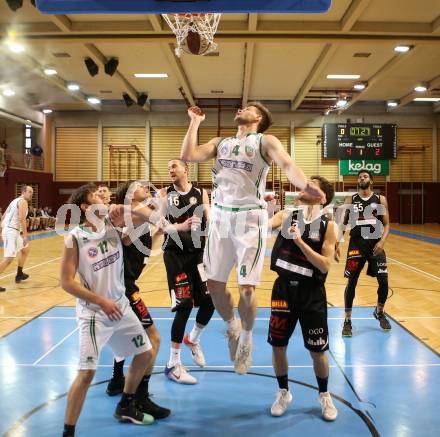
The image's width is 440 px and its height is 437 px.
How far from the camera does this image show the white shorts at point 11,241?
9.14 m

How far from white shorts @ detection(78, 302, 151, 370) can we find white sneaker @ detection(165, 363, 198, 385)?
3.57 ft

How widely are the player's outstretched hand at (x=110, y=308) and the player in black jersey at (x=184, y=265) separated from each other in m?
1.40

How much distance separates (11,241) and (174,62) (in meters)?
9.78

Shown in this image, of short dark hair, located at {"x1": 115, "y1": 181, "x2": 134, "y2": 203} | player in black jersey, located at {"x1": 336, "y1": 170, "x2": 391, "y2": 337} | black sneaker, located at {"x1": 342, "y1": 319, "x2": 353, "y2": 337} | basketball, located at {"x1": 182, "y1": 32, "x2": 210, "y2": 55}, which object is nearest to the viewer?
short dark hair, located at {"x1": 115, "y1": 181, "x2": 134, "y2": 203}

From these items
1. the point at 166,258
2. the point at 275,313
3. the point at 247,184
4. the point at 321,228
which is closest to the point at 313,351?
the point at 275,313

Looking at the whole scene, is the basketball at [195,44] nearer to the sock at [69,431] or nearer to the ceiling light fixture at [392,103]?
the sock at [69,431]

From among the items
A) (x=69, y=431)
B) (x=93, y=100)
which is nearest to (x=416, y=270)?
(x=69, y=431)

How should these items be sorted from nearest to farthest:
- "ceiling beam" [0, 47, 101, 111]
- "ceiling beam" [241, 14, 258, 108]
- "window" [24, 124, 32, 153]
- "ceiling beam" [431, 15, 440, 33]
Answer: "ceiling beam" [241, 14, 258, 108] → "ceiling beam" [431, 15, 440, 33] → "ceiling beam" [0, 47, 101, 111] → "window" [24, 124, 32, 153]

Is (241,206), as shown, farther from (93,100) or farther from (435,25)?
(93,100)

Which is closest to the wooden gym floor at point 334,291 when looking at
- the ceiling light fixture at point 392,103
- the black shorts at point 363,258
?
the black shorts at point 363,258

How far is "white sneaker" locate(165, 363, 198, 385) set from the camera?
14.6 feet

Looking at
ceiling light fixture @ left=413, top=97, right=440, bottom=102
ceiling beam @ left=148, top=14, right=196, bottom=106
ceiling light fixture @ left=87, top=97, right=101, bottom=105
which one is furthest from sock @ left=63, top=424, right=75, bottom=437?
ceiling light fixture @ left=413, top=97, right=440, bottom=102

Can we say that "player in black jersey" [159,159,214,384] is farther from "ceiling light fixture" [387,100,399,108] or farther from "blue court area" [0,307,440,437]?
"ceiling light fixture" [387,100,399,108]

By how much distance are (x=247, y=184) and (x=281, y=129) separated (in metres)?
21.8
